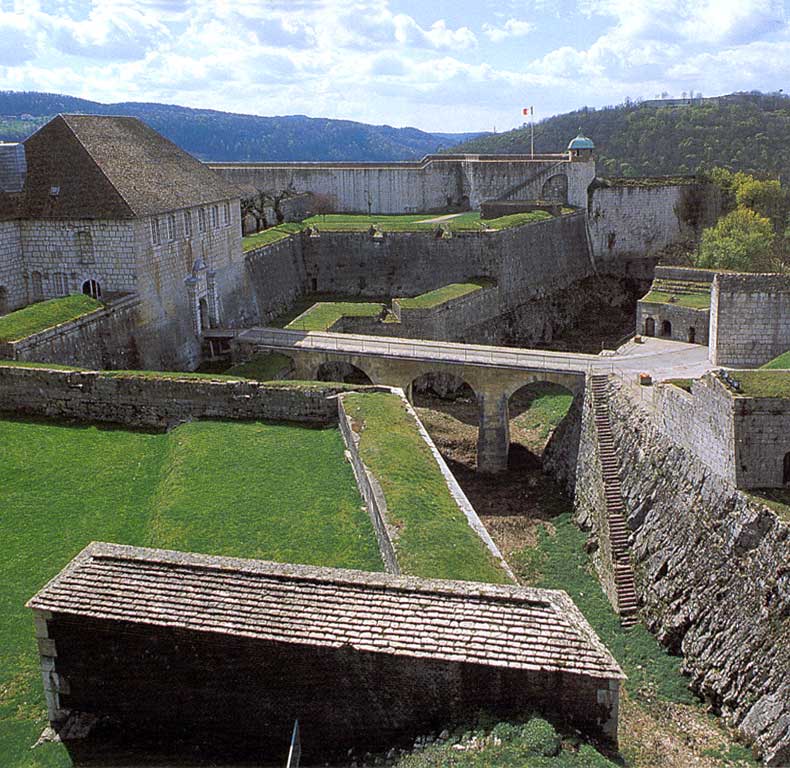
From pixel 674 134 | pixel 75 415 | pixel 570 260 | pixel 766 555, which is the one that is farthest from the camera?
pixel 674 134

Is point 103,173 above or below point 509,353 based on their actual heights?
above

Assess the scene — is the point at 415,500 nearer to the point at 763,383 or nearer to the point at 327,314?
the point at 763,383

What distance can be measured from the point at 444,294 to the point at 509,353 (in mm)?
10702

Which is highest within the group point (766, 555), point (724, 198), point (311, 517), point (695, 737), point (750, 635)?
point (724, 198)

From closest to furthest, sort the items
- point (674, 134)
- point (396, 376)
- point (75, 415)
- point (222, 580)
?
point (222, 580) < point (75, 415) < point (396, 376) < point (674, 134)

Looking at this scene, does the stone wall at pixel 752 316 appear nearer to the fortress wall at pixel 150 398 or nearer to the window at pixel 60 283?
the fortress wall at pixel 150 398

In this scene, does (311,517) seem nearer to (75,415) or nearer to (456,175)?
(75,415)

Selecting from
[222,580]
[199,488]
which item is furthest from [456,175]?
[222,580]

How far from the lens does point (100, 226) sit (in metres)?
29.3

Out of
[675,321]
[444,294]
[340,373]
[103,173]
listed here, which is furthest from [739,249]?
[103,173]

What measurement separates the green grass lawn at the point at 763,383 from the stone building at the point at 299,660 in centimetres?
936

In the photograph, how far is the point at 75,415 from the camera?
76.0 feet

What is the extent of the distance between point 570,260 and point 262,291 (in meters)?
18.7

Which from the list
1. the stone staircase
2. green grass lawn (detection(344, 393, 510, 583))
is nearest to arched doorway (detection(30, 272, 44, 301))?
green grass lawn (detection(344, 393, 510, 583))
